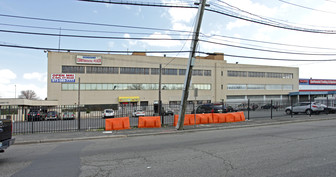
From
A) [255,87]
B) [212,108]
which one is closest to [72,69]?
[212,108]

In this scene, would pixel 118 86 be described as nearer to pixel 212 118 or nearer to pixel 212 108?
pixel 212 108

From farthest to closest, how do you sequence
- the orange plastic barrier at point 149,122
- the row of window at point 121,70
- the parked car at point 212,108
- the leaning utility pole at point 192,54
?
the row of window at point 121,70 < the parked car at point 212,108 < the orange plastic barrier at point 149,122 < the leaning utility pole at point 192,54

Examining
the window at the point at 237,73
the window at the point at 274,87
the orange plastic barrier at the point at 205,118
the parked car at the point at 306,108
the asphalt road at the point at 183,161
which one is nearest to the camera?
the asphalt road at the point at 183,161

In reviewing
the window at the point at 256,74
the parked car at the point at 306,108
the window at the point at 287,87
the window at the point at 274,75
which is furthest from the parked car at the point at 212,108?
the window at the point at 287,87

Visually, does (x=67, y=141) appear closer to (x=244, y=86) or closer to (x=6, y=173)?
(x=6, y=173)

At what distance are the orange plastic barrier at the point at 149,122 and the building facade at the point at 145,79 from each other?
2550 cm

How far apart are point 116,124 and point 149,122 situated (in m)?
2.16

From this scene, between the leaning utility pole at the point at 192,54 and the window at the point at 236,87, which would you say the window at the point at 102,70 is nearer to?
the window at the point at 236,87

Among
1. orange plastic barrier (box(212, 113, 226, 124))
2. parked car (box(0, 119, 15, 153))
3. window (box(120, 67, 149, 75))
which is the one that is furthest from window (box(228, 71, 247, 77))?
parked car (box(0, 119, 15, 153))

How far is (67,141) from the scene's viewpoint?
10438mm

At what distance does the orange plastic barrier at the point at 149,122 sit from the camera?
14047 millimetres

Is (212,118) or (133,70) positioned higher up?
(133,70)

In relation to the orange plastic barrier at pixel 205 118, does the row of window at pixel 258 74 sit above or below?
above

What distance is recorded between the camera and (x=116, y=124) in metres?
13.5
